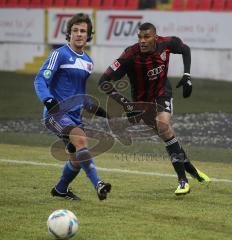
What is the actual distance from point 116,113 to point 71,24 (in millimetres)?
6690

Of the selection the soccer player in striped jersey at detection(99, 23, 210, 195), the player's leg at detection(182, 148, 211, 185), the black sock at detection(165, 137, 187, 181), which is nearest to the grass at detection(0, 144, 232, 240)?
the player's leg at detection(182, 148, 211, 185)

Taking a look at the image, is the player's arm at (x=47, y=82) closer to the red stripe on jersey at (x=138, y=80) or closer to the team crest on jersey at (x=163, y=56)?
the red stripe on jersey at (x=138, y=80)

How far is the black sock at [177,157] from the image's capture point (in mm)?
10116

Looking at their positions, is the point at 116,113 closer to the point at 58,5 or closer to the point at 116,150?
the point at 116,150

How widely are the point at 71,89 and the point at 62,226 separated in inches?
105

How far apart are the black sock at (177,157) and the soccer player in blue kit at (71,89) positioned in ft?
3.96

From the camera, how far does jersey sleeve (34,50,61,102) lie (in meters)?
9.01

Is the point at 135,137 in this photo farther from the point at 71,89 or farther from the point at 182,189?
the point at 71,89

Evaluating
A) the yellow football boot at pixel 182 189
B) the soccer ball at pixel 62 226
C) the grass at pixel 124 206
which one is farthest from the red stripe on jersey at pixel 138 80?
the soccer ball at pixel 62 226

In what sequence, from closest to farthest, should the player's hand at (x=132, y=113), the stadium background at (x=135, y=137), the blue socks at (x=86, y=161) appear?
the stadium background at (x=135, y=137), the blue socks at (x=86, y=161), the player's hand at (x=132, y=113)

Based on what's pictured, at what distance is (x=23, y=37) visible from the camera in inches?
1288

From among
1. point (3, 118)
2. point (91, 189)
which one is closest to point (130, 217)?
point (91, 189)

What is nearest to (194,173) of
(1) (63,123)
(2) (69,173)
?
(2) (69,173)

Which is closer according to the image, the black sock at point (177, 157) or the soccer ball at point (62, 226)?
the soccer ball at point (62, 226)
